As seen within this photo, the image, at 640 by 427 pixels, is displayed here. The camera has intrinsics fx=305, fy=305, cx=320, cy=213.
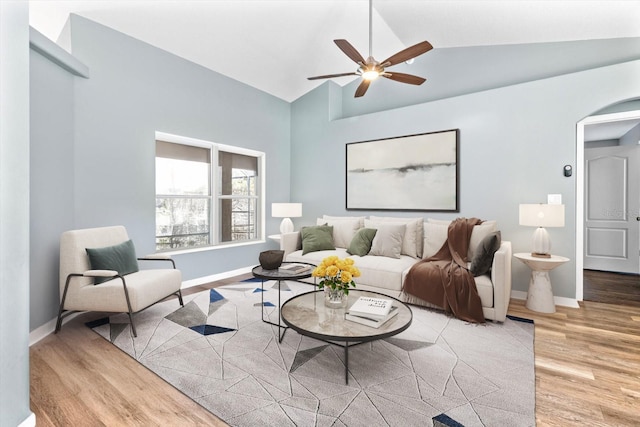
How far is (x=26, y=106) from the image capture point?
162 centimetres

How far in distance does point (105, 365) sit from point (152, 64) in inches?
131

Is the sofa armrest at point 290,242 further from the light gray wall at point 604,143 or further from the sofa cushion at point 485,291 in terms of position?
the light gray wall at point 604,143

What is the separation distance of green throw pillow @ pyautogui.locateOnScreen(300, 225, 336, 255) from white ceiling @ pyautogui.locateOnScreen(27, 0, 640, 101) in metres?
2.57

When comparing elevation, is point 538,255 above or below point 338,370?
above

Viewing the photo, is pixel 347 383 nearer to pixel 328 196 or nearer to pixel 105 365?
pixel 105 365

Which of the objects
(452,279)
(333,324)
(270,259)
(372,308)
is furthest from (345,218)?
(333,324)

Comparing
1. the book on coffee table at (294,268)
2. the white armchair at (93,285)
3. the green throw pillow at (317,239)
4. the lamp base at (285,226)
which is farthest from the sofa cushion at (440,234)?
the white armchair at (93,285)

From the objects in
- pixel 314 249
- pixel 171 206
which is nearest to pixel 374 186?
pixel 314 249

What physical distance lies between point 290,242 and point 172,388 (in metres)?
2.80

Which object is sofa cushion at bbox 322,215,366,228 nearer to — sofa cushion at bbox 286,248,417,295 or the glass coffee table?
sofa cushion at bbox 286,248,417,295

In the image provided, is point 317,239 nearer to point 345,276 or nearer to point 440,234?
point 440,234

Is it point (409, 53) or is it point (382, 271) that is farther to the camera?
point (382, 271)

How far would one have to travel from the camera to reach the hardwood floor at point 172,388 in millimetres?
1627

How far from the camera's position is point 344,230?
4578 mm
